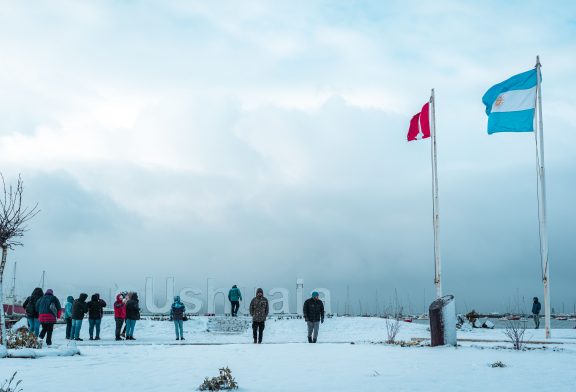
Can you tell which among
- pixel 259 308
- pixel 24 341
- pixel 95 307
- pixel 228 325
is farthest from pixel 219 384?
pixel 228 325

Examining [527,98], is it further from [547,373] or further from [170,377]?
[170,377]

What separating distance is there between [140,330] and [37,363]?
1838 centimetres

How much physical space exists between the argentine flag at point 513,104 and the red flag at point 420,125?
287cm

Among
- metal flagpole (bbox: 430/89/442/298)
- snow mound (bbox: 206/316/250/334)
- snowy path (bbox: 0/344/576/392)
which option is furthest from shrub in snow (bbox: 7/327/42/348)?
snow mound (bbox: 206/316/250/334)

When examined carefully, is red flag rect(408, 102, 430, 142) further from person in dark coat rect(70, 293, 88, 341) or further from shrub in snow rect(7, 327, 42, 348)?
shrub in snow rect(7, 327, 42, 348)

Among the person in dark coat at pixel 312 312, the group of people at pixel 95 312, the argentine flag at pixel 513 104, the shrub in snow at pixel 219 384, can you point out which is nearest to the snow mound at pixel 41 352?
the group of people at pixel 95 312

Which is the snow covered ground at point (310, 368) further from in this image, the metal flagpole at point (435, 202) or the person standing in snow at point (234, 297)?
the person standing in snow at point (234, 297)

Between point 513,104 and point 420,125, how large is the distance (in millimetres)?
3965

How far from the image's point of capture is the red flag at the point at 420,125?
83.6 ft

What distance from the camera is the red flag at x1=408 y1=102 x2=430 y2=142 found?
1003 inches

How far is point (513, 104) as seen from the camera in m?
22.8

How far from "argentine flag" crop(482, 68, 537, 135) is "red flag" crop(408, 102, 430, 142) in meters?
2.87

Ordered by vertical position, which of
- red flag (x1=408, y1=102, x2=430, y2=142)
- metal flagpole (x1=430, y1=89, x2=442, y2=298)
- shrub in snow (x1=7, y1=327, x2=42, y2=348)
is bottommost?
shrub in snow (x1=7, y1=327, x2=42, y2=348)

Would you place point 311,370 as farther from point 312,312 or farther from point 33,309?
point 33,309
